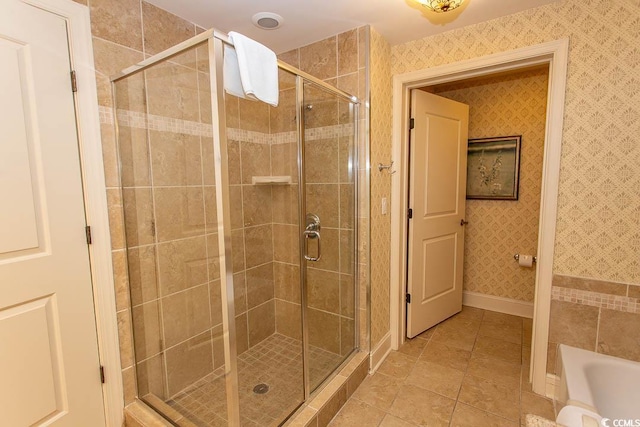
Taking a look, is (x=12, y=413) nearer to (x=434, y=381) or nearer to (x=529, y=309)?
(x=434, y=381)

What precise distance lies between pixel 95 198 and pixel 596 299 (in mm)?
2728

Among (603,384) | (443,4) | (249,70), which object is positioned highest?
(443,4)

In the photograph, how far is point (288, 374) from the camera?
1.77 meters

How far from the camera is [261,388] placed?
163 centimetres

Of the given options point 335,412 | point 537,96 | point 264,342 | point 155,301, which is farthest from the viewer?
point 537,96

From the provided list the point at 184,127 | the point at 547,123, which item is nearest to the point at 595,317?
the point at 547,123

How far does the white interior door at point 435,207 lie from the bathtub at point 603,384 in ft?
3.43

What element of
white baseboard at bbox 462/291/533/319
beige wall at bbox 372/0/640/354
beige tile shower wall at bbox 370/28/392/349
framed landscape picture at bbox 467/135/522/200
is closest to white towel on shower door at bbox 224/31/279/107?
beige tile shower wall at bbox 370/28/392/349

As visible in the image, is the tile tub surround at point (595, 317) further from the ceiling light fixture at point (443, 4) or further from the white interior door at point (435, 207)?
the ceiling light fixture at point (443, 4)

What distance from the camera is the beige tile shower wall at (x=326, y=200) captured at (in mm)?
1822

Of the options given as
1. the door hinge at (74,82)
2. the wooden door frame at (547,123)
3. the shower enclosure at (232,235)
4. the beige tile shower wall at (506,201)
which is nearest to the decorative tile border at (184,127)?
the shower enclosure at (232,235)

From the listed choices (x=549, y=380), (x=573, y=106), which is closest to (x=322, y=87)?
(x=573, y=106)

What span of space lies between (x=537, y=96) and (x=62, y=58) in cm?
347

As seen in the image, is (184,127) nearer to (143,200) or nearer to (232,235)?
(143,200)
